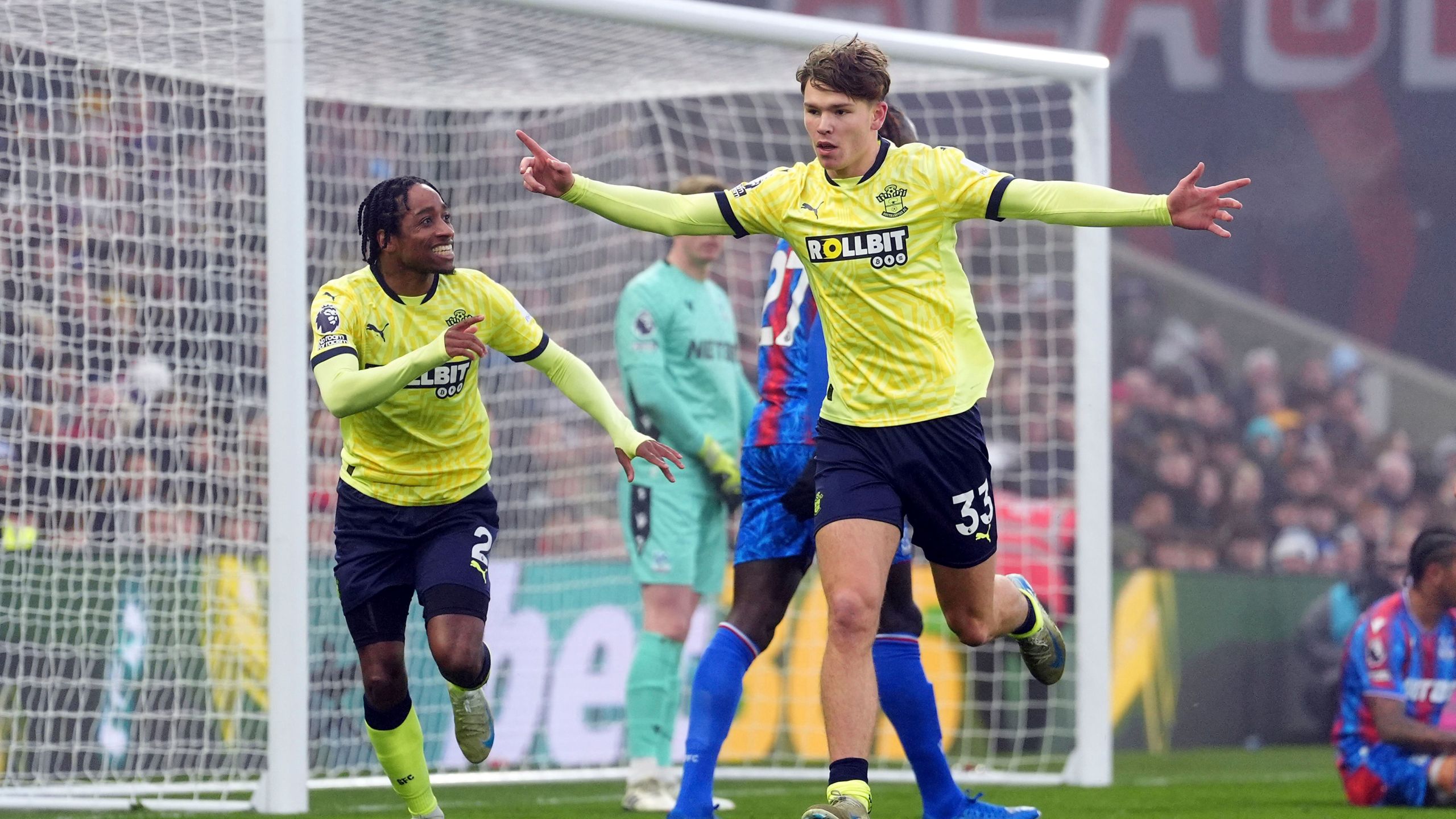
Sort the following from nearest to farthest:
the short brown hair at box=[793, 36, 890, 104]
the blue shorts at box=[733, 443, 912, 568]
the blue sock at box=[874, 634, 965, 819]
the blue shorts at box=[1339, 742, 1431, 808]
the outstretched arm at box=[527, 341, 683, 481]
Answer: the short brown hair at box=[793, 36, 890, 104] < the outstretched arm at box=[527, 341, 683, 481] < the blue sock at box=[874, 634, 965, 819] < the blue shorts at box=[733, 443, 912, 568] < the blue shorts at box=[1339, 742, 1431, 808]

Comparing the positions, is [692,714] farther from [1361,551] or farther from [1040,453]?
[1361,551]

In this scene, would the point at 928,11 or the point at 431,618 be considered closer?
the point at 431,618

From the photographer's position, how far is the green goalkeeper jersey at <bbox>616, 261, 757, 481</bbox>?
6.99 meters

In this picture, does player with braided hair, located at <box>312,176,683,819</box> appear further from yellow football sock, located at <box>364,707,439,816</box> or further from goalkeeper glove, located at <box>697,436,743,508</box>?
goalkeeper glove, located at <box>697,436,743,508</box>

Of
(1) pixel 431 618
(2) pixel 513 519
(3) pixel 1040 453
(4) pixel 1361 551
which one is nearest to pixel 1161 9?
(4) pixel 1361 551

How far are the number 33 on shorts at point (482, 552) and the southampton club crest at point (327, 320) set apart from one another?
2.47 ft

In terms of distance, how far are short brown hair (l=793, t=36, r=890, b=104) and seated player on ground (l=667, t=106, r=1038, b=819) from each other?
525 mm

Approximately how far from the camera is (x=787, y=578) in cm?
588

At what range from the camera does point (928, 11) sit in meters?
20.6

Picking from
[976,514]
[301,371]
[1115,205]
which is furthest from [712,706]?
[301,371]

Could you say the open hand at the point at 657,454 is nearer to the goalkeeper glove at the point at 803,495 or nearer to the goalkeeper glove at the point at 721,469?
the goalkeeper glove at the point at 803,495

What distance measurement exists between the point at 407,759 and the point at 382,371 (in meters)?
1.24

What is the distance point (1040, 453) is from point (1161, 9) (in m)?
9.65

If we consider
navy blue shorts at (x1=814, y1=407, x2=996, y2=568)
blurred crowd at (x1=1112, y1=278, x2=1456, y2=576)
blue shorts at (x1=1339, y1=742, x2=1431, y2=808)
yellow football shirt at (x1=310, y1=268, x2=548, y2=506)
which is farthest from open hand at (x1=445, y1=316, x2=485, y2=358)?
blurred crowd at (x1=1112, y1=278, x2=1456, y2=576)
